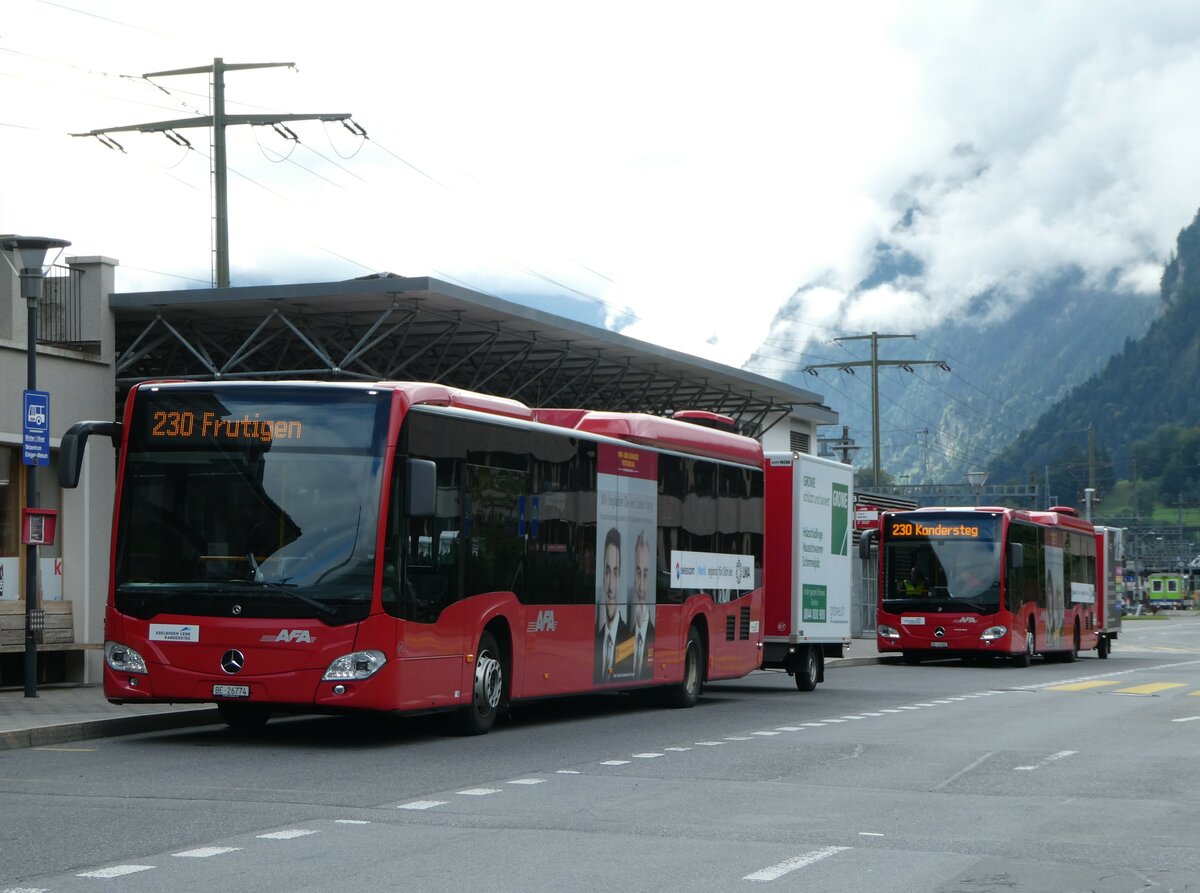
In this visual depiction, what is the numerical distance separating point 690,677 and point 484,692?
5.47 metres

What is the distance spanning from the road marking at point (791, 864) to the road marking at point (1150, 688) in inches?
723

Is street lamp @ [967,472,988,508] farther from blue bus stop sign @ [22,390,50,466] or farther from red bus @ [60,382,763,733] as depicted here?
red bus @ [60,382,763,733]

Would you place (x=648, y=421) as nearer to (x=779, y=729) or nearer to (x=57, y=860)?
(x=779, y=729)

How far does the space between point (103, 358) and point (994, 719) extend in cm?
1204

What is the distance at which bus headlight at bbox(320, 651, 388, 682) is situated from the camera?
14953mm

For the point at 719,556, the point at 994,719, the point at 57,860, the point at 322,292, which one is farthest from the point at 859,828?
the point at 322,292

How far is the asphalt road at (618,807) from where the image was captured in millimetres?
8805

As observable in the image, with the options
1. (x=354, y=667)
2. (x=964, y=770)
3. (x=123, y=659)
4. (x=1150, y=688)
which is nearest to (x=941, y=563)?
(x=1150, y=688)

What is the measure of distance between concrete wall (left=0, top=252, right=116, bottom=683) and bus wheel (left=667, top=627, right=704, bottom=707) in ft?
24.4

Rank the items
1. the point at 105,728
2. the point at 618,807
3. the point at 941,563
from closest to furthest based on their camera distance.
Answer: the point at 618,807
the point at 105,728
the point at 941,563

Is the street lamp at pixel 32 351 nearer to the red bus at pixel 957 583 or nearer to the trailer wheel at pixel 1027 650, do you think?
the red bus at pixel 957 583

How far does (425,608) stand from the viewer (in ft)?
51.5

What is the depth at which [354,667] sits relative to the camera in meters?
15.0

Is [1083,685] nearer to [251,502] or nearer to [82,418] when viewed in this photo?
[82,418]
